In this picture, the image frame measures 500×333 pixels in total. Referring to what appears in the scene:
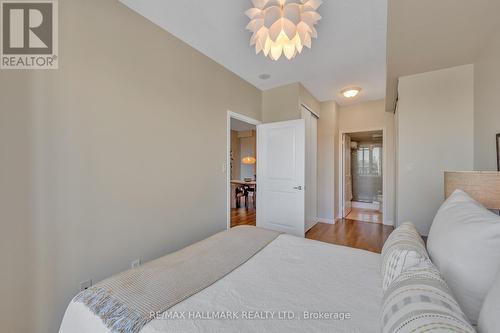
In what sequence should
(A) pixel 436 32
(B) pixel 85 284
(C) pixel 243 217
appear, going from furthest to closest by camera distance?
1. (C) pixel 243 217
2. (A) pixel 436 32
3. (B) pixel 85 284

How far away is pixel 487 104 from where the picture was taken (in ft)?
6.61

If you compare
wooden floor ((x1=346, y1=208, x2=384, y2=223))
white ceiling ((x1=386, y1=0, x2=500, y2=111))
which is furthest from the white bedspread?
wooden floor ((x1=346, y1=208, x2=384, y2=223))

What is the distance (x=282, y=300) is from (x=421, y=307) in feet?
1.82

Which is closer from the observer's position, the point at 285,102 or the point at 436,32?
the point at 436,32

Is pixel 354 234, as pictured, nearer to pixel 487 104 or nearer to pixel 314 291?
pixel 487 104

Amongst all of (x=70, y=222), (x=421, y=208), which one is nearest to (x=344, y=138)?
(x=421, y=208)

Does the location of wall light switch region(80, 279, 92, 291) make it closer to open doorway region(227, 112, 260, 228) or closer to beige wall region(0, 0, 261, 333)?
beige wall region(0, 0, 261, 333)

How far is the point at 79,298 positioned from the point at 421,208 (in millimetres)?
3544

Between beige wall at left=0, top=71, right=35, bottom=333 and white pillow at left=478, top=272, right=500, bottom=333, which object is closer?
white pillow at left=478, top=272, right=500, bottom=333

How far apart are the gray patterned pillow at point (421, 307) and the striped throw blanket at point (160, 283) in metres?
0.82

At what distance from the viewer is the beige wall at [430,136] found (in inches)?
97.8

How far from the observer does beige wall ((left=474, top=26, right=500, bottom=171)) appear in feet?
5.97

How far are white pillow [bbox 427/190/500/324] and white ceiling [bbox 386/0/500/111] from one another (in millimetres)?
1574

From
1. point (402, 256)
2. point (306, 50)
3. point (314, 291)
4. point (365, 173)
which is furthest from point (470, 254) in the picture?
point (365, 173)
